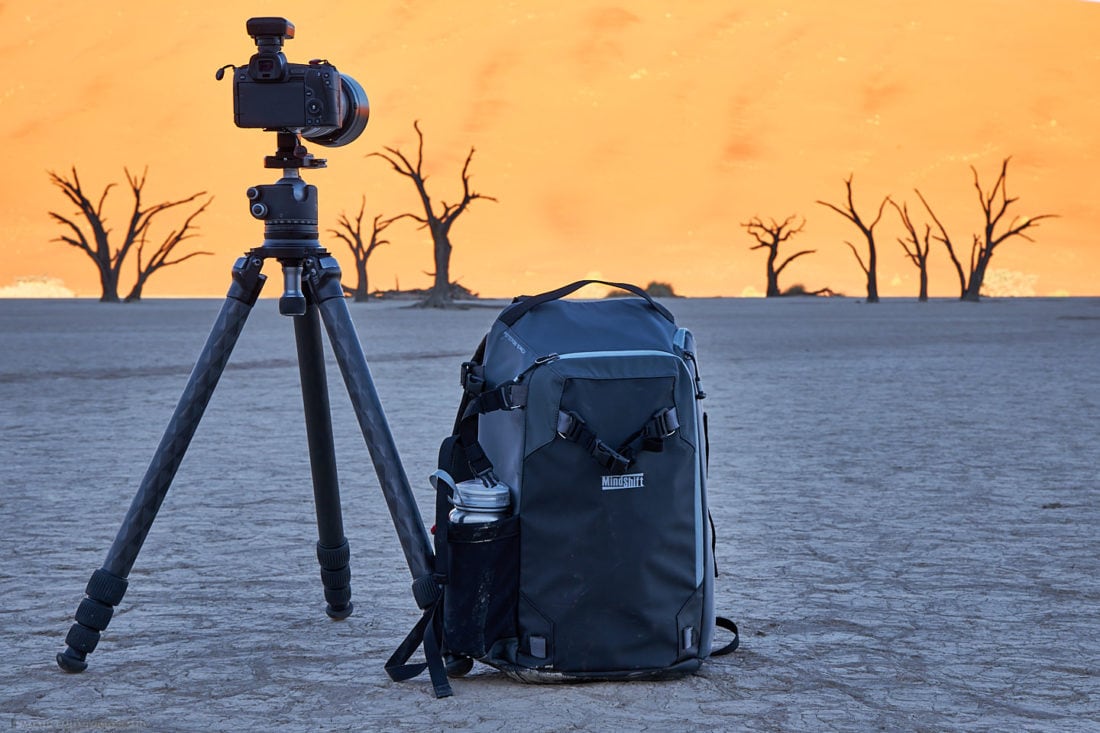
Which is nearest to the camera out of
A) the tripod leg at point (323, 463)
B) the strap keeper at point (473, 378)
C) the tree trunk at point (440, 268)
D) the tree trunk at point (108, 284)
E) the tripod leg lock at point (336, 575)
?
the strap keeper at point (473, 378)

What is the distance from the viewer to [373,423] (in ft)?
10.8

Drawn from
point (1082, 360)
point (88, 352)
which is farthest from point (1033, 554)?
point (88, 352)

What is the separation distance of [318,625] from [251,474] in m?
3.00

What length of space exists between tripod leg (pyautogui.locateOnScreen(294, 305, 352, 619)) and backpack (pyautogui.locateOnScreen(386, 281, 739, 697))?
532mm

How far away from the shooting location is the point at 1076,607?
391 cm

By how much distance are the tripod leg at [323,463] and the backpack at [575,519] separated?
532 mm

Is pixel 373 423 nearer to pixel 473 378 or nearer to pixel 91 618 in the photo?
pixel 473 378

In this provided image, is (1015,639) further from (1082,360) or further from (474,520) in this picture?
(1082,360)

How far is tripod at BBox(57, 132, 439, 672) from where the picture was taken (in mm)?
3273

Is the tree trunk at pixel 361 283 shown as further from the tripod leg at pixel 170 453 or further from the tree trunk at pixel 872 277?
the tripod leg at pixel 170 453

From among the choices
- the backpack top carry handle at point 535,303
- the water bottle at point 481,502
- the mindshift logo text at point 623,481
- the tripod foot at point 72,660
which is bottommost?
the tripod foot at point 72,660

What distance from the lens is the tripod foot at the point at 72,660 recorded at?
3236 millimetres

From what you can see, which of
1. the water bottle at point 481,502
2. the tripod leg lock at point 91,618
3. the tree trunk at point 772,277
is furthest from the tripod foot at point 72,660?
the tree trunk at point 772,277

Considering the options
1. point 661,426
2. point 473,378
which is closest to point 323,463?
point 473,378
